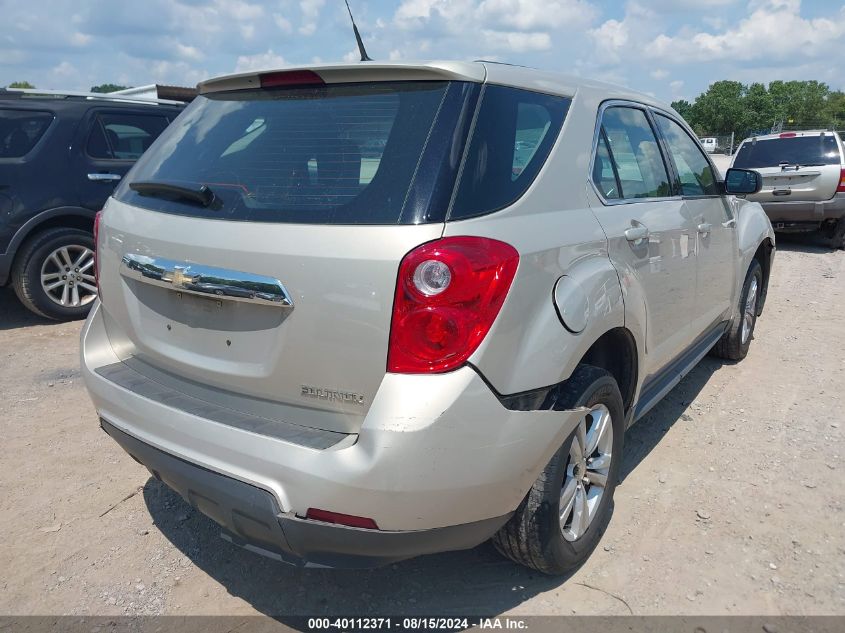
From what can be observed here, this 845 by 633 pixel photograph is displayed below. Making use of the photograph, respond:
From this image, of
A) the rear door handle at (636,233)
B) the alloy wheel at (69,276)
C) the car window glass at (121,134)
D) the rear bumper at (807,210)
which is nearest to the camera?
the rear door handle at (636,233)

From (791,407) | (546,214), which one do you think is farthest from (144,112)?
(791,407)

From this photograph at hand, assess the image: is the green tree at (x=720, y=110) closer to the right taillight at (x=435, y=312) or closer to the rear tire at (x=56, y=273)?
the rear tire at (x=56, y=273)

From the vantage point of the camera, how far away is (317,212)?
6.57ft

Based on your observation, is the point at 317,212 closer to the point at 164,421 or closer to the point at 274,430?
the point at 274,430

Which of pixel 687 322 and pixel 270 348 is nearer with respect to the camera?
pixel 270 348

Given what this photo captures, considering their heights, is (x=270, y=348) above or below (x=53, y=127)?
below

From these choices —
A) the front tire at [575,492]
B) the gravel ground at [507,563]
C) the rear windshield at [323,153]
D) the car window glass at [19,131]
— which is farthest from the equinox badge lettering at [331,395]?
the car window glass at [19,131]

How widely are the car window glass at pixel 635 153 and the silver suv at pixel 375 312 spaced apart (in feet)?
0.65

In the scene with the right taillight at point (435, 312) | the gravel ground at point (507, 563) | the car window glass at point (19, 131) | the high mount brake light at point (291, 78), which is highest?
the high mount brake light at point (291, 78)

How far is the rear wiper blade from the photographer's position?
2232 millimetres

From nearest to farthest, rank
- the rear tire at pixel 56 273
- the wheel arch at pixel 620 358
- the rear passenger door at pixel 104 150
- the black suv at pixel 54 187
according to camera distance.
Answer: the wheel arch at pixel 620 358 < the black suv at pixel 54 187 < the rear tire at pixel 56 273 < the rear passenger door at pixel 104 150

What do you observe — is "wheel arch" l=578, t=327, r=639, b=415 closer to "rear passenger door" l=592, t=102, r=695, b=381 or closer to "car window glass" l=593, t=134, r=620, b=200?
"rear passenger door" l=592, t=102, r=695, b=381

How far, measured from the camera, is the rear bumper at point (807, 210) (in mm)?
9562

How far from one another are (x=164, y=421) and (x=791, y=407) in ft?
12.2
